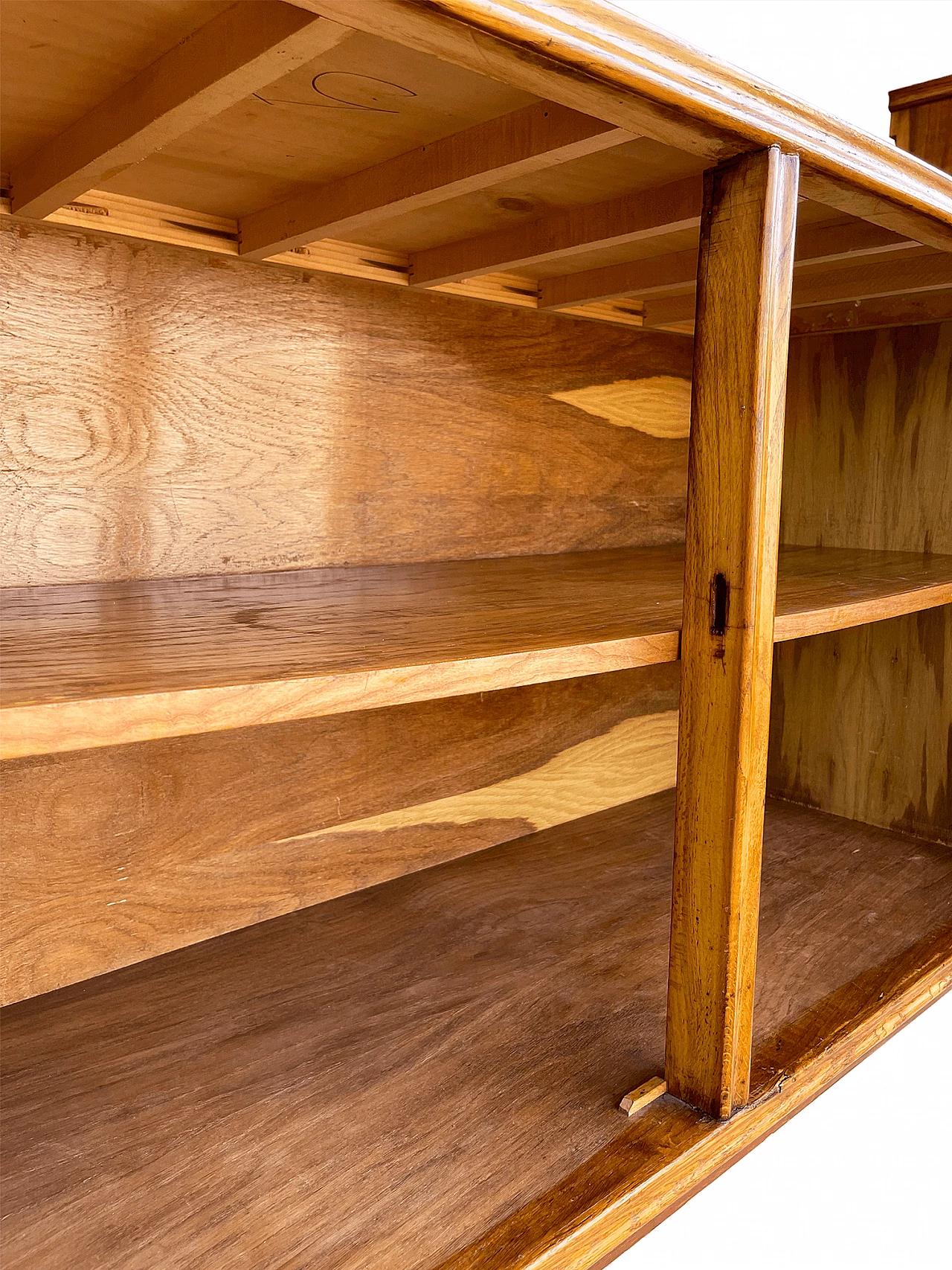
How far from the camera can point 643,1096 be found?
93 cm

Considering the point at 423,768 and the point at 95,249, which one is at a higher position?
the point at 95,249

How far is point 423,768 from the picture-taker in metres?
1.42

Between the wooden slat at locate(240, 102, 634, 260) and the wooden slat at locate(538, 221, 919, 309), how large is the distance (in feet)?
1.26

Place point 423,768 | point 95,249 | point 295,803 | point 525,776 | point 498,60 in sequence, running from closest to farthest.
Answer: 1. point 498,60
2. point 95,249
3. point 295,803
4. point 423,768
5. point 525,776

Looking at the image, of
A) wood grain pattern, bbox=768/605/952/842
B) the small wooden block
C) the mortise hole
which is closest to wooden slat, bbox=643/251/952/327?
wood grain pattern, bbox=768/605/952/842

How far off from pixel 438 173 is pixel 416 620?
0.39 meters

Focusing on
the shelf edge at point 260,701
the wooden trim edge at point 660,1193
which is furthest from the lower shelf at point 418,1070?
the shelf edge at point 260,701

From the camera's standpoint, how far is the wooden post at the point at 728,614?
0.82m

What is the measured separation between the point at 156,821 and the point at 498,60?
2.86 feet

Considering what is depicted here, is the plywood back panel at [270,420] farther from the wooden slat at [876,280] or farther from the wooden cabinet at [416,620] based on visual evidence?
the wooden slat at [876,280]

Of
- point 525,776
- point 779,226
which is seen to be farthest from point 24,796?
point 779,226

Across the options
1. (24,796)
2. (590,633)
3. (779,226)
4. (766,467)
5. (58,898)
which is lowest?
(58,898)

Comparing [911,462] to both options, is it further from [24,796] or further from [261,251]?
[24,796]

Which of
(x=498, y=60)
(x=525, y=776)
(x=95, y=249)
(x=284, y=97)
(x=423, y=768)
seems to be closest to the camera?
(x=498, y=60)
